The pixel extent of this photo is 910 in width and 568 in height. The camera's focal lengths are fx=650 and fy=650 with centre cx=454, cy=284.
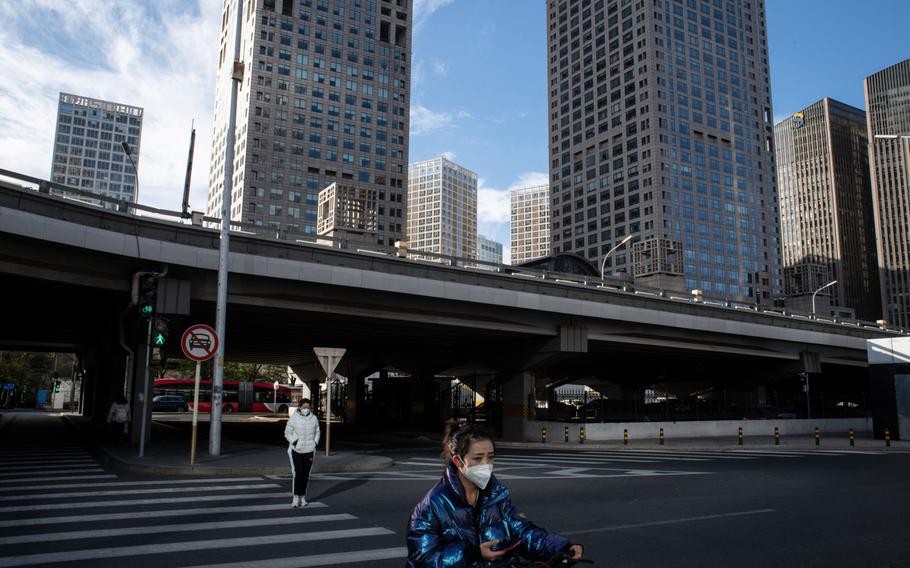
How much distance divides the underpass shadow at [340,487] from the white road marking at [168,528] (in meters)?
1.98

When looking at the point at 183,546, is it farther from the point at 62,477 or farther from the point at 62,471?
the point at 62,471

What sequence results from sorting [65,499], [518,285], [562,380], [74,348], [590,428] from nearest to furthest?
[65,499]
[518,285]
[590,428]
[74,348]
[562,380]

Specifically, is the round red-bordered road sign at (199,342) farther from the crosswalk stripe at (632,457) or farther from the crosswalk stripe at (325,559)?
the crosswalk stripe at (632,457)

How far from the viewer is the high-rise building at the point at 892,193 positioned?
165 m

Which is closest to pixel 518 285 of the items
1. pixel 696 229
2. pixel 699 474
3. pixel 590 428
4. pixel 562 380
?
pixel 590 428

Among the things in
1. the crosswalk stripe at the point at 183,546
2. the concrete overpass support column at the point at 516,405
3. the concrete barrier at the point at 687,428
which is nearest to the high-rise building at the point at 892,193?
the concrete barrier at the point at 687,428

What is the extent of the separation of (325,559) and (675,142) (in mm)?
129579

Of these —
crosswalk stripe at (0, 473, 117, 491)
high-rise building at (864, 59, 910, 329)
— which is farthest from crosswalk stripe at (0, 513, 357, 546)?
high-rise building at (864, 59, 910, 329)

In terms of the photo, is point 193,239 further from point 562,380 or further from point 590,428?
point 562,380

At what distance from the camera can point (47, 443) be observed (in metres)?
23.4

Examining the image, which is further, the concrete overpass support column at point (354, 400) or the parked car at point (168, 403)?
the parked car at point (168, 403)

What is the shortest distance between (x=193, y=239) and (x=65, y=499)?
10.9m

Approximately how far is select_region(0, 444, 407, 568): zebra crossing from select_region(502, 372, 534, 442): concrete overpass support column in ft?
65.9

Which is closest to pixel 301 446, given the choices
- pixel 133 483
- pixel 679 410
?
pixel 133 483
